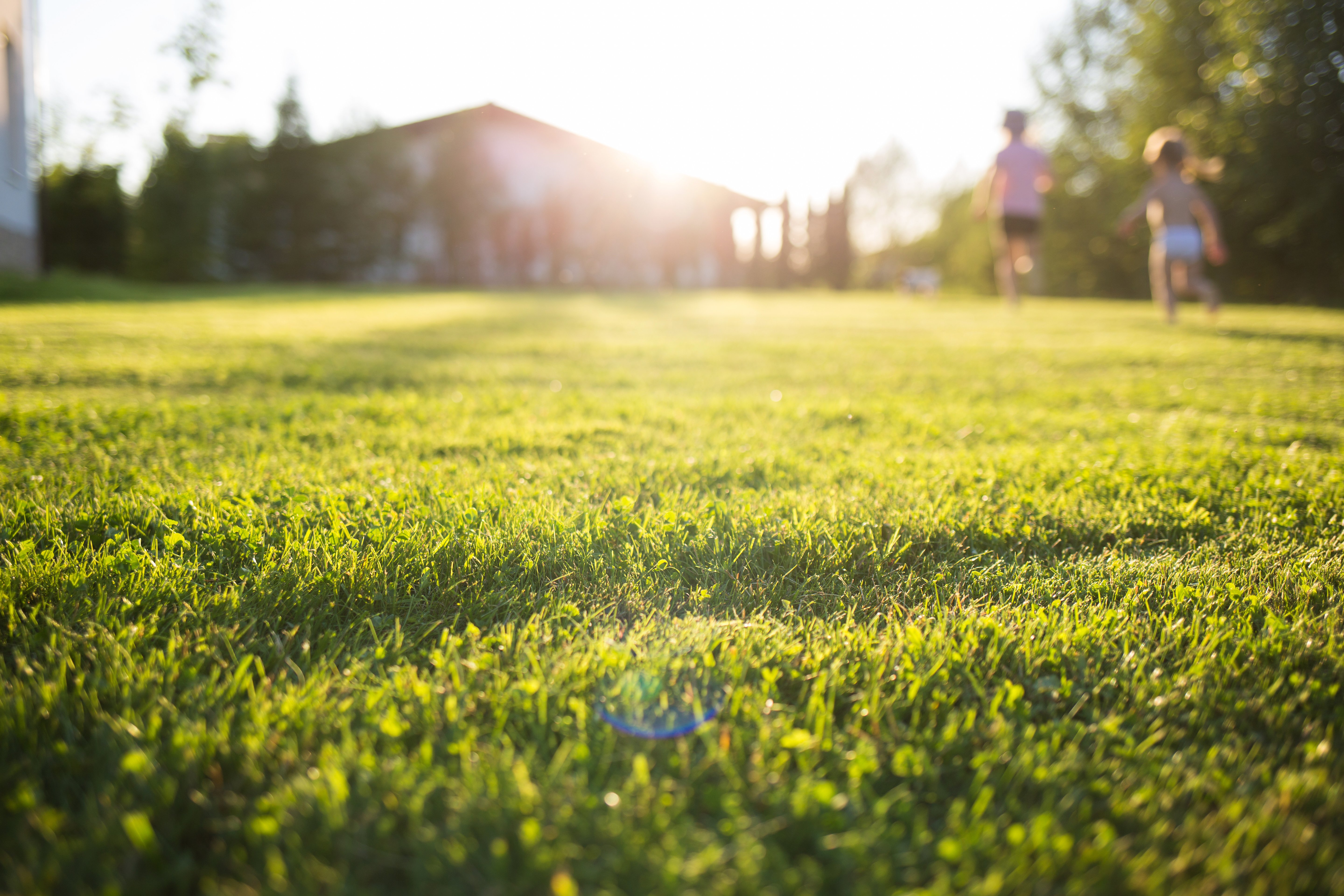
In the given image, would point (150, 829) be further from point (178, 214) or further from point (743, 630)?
point (178, 214)

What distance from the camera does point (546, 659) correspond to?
1.57 meters

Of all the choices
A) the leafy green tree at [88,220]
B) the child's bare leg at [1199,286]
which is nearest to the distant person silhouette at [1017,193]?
the child's bare leg at [1199,286]

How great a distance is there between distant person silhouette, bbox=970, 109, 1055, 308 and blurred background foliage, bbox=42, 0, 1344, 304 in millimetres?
4519

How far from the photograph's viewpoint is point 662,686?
4.94 ft

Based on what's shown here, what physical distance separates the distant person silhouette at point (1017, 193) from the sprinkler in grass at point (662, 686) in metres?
10.7

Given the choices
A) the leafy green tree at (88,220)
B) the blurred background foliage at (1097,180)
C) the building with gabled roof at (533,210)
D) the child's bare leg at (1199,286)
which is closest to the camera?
the child's bare leg at (1199,286)

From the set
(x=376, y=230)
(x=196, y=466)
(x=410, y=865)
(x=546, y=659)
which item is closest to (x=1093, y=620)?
(x=546, y=659)

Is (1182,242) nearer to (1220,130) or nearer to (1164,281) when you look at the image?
(1164,281)

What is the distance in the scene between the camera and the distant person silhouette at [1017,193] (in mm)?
10969

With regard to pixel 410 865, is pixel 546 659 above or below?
above

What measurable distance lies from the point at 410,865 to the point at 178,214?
A: 28.3m

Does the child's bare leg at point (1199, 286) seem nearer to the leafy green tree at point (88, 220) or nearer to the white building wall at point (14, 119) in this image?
the white building wall at point (14, 119)

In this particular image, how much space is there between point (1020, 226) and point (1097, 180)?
80.8 ft

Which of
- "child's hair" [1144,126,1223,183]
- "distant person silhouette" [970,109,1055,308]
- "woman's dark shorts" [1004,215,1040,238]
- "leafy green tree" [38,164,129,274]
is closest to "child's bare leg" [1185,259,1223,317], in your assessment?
"child's hair" [1144,126,1223,183]
